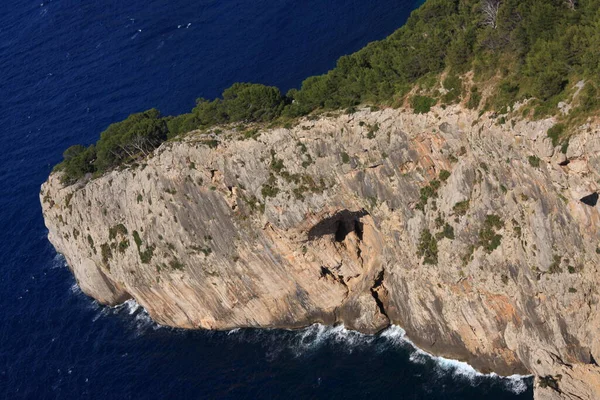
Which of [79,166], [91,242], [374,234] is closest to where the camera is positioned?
[374,234]

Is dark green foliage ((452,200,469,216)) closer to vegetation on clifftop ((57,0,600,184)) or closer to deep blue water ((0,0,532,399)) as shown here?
vegetation on clifftop ((57,0,600,184))

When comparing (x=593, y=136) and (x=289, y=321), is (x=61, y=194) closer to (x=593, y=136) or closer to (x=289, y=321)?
(x=289, y=321)

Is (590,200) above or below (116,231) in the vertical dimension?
below

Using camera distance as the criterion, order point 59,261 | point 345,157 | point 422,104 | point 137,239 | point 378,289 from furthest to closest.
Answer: point 59,261 < point 137,239 < point 378,289 < point 345,157 < point 422,104

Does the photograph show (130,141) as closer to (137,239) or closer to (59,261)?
(137,239)

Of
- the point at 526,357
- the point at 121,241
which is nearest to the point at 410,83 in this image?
the point at 526,357

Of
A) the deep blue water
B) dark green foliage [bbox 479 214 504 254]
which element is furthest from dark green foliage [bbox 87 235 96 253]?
dark green foliage [bbox 479 214 504 254]

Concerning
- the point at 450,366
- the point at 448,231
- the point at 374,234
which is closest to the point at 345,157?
the point at 374,234
